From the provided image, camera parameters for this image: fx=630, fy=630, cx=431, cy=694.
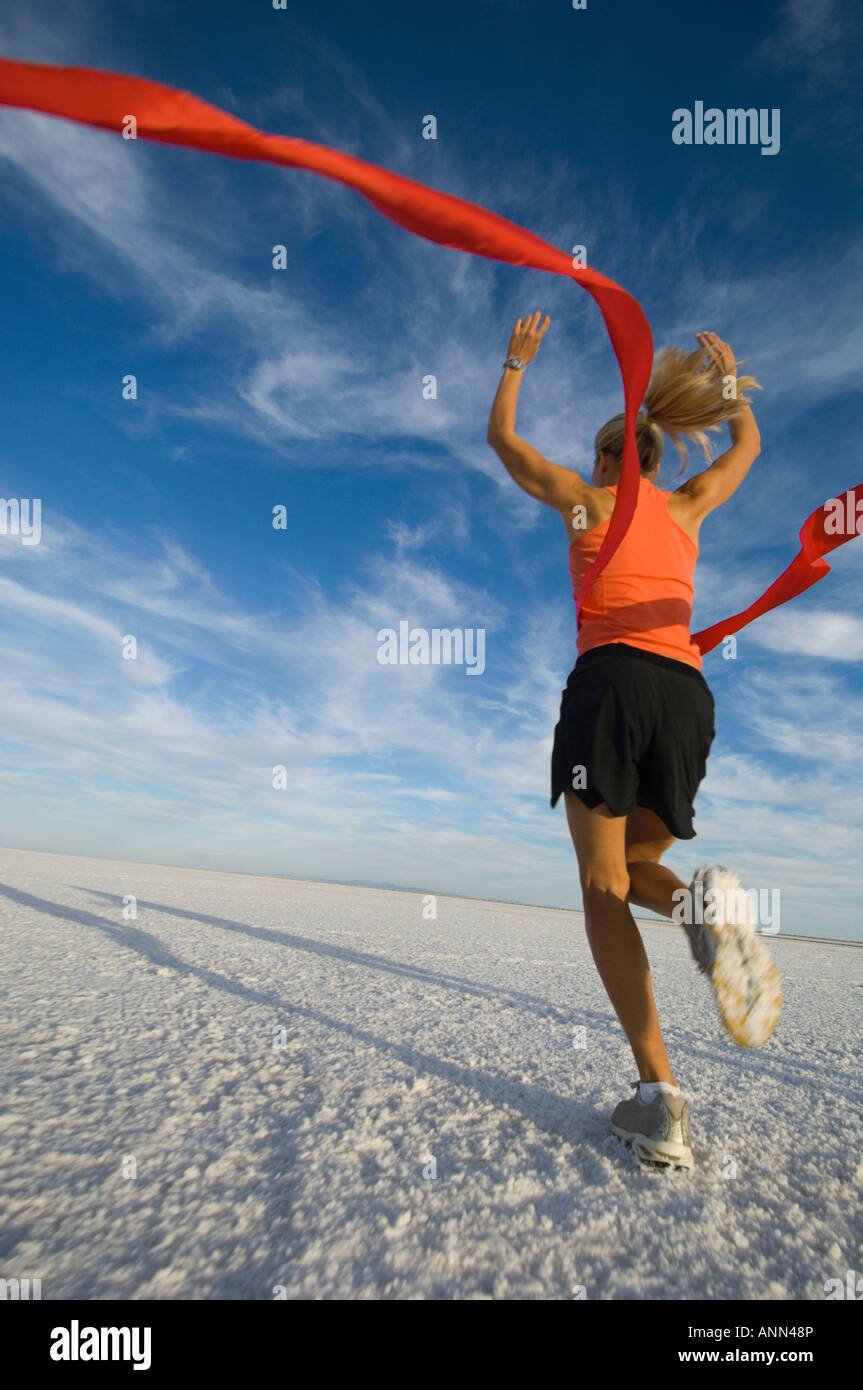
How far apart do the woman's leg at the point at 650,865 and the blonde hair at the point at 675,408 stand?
46.4 inches

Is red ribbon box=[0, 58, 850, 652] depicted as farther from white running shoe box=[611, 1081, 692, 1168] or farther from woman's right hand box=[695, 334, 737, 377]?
white running shoe box=[611, 1081, 692, 1168]

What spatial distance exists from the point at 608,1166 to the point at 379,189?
2345 millimetres

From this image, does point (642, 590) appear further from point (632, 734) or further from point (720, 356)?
point (720, 356)

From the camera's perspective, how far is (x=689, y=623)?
193 centimetres

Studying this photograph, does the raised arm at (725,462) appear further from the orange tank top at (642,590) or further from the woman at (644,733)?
the orange tank top at (642,590)

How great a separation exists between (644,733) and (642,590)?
443mm

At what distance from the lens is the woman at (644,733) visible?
1.52 meters

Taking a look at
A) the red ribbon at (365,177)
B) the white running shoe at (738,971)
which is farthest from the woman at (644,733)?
the red ribbon at (365,177)

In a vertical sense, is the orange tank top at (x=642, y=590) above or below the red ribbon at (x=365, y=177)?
below

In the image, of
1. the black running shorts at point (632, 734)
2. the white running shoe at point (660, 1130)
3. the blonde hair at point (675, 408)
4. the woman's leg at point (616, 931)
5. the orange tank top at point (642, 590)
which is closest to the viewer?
the white running shoe at point (660, 1130)

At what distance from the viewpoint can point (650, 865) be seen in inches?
74.0

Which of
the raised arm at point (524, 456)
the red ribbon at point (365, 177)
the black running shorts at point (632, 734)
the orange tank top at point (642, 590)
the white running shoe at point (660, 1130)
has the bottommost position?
the white running shoe at point (660, 1130)
